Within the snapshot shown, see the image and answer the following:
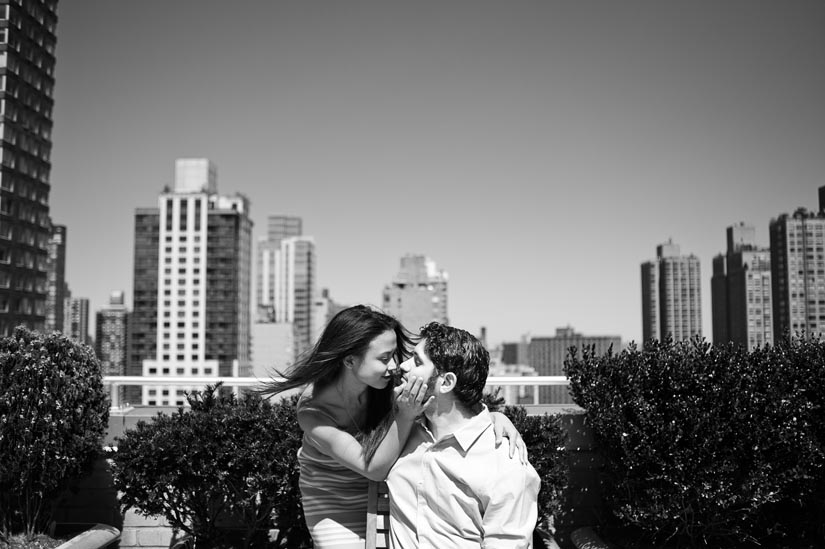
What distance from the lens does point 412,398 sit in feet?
9.19

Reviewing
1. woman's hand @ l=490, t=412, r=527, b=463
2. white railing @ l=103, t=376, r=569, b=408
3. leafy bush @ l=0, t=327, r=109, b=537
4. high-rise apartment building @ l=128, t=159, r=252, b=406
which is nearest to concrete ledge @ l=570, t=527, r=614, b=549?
white railing @ l=103, t=376, r=569, b=408

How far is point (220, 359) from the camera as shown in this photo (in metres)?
152

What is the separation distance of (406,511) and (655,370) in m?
2.58

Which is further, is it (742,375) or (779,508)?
(779,508)

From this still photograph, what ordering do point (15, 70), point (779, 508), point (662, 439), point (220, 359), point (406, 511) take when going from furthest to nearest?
point (220, 359) < point (15, 70) < point (779, 508) < point (662, 439) < point (406, 511)

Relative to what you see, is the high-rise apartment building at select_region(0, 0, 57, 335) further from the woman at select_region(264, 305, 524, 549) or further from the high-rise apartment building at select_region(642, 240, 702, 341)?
the high-rise apartment building at select_region(642, 240, 702, 341)

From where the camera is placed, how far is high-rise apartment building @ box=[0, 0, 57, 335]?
3113 inches

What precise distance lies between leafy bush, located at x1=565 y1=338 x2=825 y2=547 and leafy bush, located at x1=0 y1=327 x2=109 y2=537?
3.76 meters

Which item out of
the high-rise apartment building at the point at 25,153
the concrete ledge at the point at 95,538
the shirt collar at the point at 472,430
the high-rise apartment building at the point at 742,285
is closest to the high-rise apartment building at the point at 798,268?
the high-rise apartment building at the point at 742,285

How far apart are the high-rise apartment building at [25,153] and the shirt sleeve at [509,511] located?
84562 millimetres

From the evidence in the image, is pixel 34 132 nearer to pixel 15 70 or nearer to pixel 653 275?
pixel 15 70

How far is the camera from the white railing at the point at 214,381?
17.6 feet

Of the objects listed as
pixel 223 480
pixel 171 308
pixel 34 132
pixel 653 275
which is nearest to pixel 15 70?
pixel 34 132

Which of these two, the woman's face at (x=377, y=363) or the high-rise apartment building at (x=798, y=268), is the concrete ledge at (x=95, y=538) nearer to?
the woman's face at (x=377, y=363)
